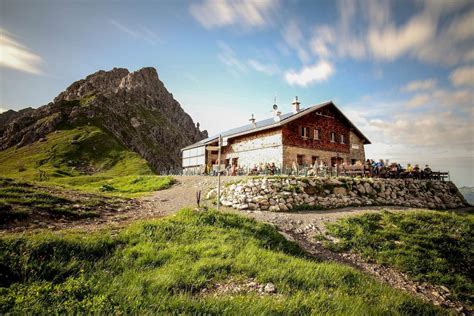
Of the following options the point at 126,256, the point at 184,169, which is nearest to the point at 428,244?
the point at 126,256

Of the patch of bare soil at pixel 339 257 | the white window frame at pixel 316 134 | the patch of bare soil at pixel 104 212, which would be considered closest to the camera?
the patch of bare soil at pixel 339 257

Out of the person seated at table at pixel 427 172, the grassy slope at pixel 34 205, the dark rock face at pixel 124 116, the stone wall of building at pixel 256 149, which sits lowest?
the grassy slope at pixel 34 205

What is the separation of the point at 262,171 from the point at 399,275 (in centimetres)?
1589

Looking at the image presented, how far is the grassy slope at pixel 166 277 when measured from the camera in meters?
4.26

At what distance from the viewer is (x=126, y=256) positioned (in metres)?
6.12

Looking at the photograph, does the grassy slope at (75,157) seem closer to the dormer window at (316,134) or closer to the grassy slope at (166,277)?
the dormer window at (316,134)

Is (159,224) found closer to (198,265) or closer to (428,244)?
(198,265)

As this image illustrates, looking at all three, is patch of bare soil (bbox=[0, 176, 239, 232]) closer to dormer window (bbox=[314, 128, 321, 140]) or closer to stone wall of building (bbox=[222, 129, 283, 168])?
stone wall of building (bbox=[222, 129, 283, 168])

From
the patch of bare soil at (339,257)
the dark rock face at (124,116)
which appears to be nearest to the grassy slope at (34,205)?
the patch of bare soil at (339,257)

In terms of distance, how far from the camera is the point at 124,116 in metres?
116

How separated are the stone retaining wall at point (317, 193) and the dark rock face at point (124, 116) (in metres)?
92.0

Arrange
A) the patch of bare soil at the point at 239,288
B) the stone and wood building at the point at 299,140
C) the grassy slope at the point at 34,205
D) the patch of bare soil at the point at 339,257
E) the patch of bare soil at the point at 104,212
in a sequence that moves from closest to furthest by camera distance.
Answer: the patch of bare soil at the point at 239,288 → the patch of bare soil at the point at 339,257 → the patch of bare soil at the point at 104,212 → the grassy slope at the point at 34,205 → the stone and wood building at the point at 299,140

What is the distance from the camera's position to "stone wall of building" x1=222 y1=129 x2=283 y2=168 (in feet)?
88.3

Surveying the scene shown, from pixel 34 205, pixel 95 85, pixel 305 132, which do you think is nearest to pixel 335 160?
pixel 305 132
